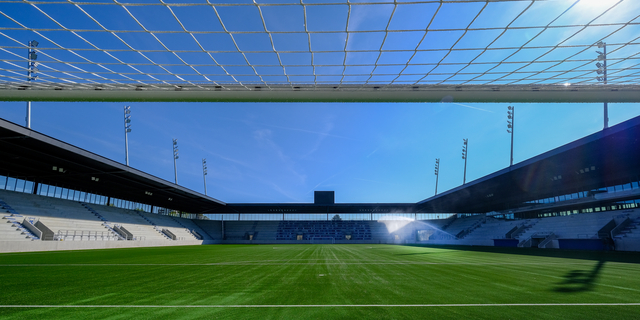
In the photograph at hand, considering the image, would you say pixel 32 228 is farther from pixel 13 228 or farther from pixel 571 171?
pixel 571 171

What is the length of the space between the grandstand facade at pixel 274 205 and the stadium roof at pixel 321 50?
1443 centimetres

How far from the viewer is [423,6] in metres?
3.52

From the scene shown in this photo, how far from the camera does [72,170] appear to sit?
27000 millimetres

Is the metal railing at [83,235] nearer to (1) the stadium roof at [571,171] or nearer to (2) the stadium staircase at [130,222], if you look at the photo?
(2) the stadium staircase at [130,222]

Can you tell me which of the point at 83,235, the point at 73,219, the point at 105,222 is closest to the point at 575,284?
the point at 83,235

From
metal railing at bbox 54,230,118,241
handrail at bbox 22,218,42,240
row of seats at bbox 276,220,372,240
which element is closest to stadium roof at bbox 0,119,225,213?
handrail at bbox 22,218,42,240

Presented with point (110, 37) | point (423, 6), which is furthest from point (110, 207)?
point (423, 6)

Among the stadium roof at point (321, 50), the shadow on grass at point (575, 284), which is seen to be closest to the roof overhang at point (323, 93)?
the stadium roof at point (321, 50)

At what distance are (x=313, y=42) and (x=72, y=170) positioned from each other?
3088 centimetres

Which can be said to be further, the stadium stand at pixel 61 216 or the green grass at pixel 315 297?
the stadium stand at pixel 61 216

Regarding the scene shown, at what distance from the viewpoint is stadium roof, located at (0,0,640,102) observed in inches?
140

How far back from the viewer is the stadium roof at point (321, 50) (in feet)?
11.7

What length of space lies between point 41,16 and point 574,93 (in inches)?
282

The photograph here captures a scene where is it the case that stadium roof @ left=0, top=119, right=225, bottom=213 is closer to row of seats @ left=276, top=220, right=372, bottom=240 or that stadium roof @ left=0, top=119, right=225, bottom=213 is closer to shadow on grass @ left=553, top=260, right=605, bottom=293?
row of seats @ left=276, top=220, right=372, bottom=240
